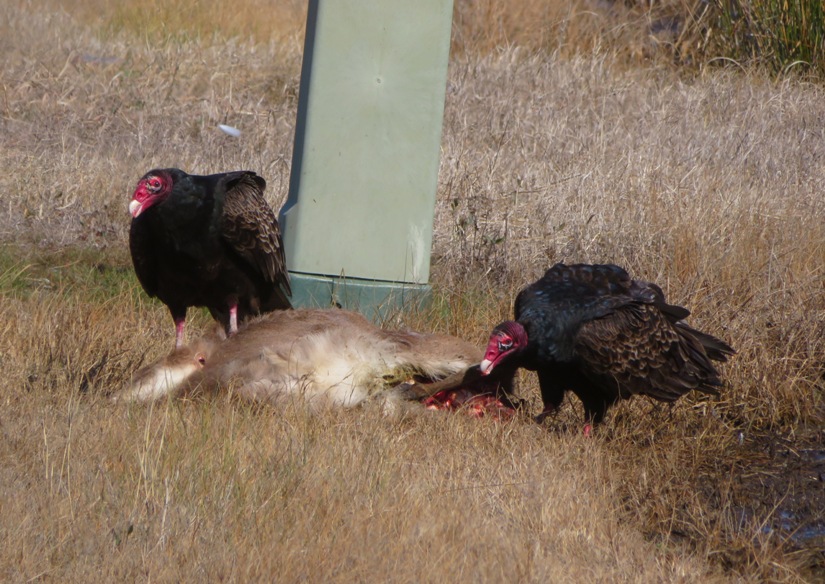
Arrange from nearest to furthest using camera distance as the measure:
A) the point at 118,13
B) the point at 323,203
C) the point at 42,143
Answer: the point at 323,203, the point at 42,143, the point at 118,13

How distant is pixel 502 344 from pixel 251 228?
139 cm

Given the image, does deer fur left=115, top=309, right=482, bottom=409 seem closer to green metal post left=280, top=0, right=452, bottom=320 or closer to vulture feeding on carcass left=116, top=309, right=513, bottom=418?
vulture feeding on carcass left=116, top=309, right=513, bottom=418

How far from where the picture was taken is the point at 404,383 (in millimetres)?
4574

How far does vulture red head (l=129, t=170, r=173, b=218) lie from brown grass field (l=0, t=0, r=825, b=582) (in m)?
0.79

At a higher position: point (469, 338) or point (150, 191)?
point (150, 191)

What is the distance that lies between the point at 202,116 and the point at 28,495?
266 inches

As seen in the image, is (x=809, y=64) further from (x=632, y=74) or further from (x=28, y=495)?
(x=28, y=495)

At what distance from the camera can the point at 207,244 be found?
16.1 ft

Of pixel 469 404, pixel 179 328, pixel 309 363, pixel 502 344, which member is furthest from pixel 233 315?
pixel 502 344

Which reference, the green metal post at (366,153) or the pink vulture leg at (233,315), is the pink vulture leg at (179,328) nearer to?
the pink vulture leg at (233,315)

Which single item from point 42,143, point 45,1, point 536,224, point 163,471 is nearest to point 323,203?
point 536,224

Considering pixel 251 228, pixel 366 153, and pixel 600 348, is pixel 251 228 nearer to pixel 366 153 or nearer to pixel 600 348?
pixel 366 153

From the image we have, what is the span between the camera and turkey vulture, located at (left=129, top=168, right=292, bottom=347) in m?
4.74

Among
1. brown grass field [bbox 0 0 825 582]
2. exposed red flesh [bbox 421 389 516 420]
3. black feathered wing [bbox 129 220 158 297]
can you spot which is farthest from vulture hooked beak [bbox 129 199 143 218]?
exposed red flesh [bbox 421 389 516 420]
